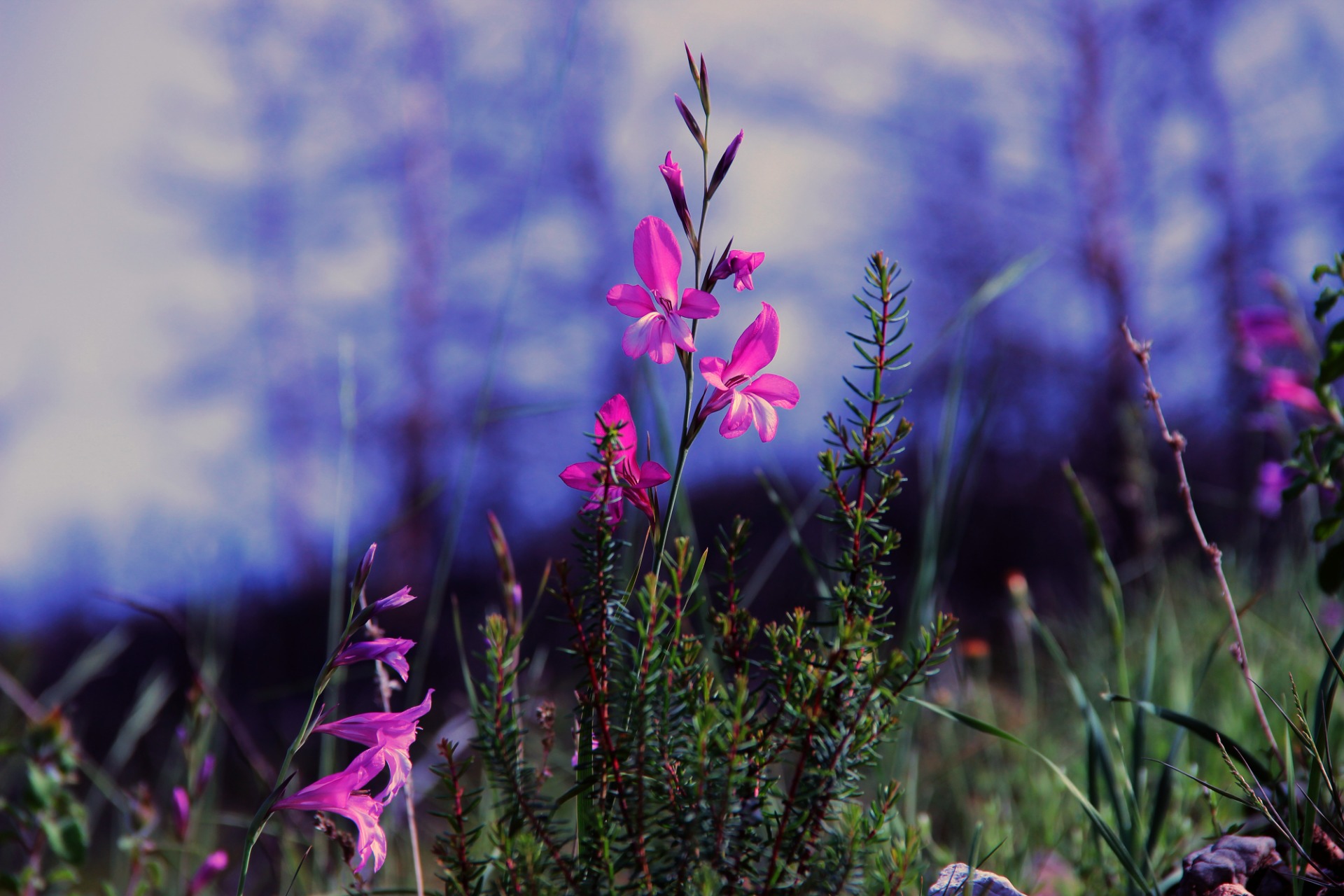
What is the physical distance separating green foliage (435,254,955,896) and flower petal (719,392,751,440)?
0.25ft

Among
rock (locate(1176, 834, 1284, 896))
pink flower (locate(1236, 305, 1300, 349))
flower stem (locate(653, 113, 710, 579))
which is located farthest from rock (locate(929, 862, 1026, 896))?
pink flower (locate(1236, 305, 1300, 349))

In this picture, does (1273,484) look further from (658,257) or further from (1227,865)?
(658,257)

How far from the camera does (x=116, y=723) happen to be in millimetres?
7621

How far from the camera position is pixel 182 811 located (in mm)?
1318

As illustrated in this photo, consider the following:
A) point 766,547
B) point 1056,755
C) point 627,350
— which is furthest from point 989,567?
point 627,350

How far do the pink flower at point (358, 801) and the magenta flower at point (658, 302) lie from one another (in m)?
0.42

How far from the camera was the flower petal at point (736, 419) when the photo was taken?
0.74m

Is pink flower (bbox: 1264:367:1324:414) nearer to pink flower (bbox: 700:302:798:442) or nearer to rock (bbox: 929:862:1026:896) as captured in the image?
rock (bbox: 929:862:1026:896)

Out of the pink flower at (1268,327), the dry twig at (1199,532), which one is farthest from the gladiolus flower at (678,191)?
the pink flower at (1268,327)

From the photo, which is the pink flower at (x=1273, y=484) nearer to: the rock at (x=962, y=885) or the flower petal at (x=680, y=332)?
the rock at (x=962, y=885)

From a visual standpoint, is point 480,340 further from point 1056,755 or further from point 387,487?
point 1056,755

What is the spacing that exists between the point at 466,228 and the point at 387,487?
3660mm

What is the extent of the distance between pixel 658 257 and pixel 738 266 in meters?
0.07

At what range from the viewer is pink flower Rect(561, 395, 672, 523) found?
71cm
